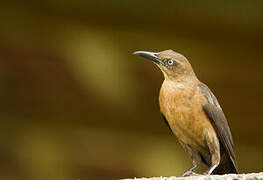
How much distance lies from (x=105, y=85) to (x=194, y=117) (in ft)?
7.07

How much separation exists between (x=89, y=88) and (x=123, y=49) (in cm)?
55

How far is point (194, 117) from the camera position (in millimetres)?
7156

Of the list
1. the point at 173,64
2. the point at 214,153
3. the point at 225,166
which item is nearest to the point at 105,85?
the point at 173,64

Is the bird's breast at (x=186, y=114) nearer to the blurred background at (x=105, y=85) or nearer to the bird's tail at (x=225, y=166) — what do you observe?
the bird's tail at (x=225, y=166)

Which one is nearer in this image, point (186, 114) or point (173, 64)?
point (186, 114)

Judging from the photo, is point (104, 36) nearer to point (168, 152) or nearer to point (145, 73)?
point (145, 73)

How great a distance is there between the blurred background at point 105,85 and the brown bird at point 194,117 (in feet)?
5.05

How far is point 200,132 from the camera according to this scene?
23.6 feet

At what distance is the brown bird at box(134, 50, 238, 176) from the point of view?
717cm

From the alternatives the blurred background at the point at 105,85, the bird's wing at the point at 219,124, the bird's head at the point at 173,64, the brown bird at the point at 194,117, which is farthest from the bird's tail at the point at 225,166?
the blurred background at the point at 105,85

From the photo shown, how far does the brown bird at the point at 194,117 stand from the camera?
282 inches

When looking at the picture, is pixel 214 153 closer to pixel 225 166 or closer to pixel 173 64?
pixel 225 166

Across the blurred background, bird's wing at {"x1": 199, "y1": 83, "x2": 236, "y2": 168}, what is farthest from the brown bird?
the blurred background

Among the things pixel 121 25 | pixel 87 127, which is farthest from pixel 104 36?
pixel 87 127
